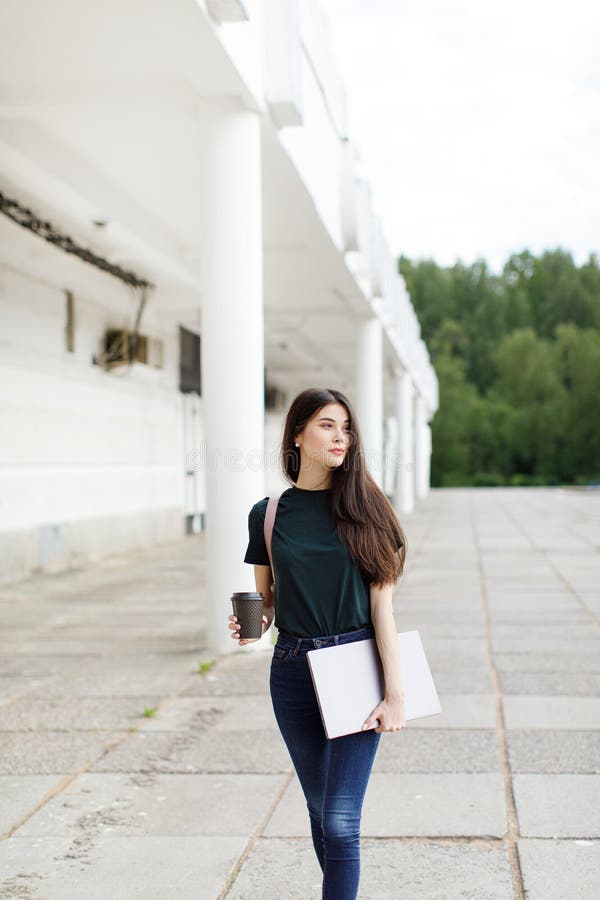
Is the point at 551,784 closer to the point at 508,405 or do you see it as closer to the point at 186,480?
the point at 186,480

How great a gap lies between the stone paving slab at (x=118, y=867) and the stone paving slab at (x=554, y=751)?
1.44 metres

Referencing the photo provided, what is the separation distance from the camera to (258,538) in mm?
2865

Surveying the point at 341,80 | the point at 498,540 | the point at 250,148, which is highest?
the point at 341,80

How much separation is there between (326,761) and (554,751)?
7.21ft

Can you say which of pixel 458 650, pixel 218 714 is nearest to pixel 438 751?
pixel 218 714

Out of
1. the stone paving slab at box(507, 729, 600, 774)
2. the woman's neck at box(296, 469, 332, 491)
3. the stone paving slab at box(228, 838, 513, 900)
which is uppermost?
the woman's neck at box(296, 469, 332, 491)

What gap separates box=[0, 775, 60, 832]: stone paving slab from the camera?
392 cm

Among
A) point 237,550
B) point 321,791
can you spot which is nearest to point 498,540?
point 237,550

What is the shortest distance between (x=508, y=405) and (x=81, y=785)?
69.3 meters

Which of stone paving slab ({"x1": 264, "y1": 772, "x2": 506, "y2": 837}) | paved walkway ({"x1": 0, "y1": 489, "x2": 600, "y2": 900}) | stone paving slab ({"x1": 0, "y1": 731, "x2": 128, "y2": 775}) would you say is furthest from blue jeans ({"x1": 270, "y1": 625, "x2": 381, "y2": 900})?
stone paving slab ({"x1": 0, "y1": 731, "x2": 128, "y2": 775})

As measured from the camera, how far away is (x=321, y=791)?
9.00 feet

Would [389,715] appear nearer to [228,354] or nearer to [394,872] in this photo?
[394,872]

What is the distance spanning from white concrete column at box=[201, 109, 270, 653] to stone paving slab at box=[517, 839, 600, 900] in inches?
143

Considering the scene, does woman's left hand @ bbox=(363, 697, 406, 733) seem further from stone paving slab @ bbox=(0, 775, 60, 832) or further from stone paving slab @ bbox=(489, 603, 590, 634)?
stone paving slab @ bbox=(489, 603, 590, 634)
